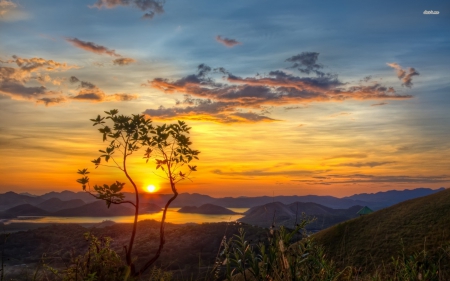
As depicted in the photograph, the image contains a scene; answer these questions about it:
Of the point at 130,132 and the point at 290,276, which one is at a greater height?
the point at 130,132

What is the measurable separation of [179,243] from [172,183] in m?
71.6

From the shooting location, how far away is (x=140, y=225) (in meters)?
118

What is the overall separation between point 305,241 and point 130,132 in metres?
15.4

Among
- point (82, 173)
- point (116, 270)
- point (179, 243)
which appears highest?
point (82, 173)

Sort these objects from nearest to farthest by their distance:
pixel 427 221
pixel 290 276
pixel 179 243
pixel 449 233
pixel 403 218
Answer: pixel 290 276
pixel 449 233
pixel 427 221
pixel 403 218
pixel 179 243

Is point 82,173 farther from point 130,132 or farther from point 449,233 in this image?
point 449,233

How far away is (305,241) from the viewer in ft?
13.5

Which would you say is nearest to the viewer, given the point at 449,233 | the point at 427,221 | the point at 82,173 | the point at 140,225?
the point at 82,173

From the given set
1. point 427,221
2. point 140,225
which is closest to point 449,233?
point 427,221

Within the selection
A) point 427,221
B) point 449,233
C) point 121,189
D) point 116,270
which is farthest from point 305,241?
point 427,221

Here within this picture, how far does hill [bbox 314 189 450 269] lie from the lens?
25.7 metres

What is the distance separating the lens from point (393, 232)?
28.8 m

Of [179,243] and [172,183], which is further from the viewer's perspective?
[179,243]

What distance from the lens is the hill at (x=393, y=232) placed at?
1011 inches
